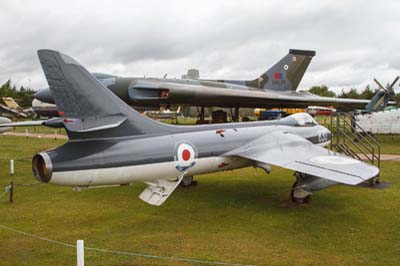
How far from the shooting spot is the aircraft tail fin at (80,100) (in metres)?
6.93

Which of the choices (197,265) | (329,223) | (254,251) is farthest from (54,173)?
(329,223)

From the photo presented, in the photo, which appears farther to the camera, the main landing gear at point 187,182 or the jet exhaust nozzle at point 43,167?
the main landing gear at point 187,182

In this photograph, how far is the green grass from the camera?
634 cm

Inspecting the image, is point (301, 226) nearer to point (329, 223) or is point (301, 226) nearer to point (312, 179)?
point (329, 223)

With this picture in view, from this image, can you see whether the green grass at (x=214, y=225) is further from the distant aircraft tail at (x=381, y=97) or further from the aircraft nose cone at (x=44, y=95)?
the distant aircraft tail at (x=381, y=97)

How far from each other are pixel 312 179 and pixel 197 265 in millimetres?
4669

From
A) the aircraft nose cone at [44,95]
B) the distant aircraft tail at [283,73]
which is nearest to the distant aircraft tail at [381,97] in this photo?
the distant aircraft tail at [283,73]

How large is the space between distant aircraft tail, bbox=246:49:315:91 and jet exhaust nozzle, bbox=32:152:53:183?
21.2 metres

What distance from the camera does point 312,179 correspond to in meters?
9.53

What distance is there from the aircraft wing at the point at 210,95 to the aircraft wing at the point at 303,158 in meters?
12.5

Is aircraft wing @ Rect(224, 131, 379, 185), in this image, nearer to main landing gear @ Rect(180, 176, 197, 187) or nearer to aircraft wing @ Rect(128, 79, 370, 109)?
main landing gear @ Rect(180, 176, 197, 187)

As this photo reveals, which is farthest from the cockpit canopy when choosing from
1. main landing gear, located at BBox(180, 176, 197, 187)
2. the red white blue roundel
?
the red white blue roundel

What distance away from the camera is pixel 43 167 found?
6852 mm

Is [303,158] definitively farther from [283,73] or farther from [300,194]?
[283,73]
